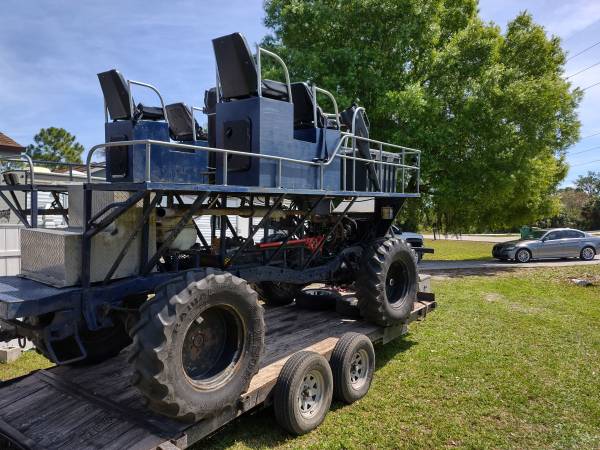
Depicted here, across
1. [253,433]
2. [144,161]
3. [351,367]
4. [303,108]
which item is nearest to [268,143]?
[303,108]

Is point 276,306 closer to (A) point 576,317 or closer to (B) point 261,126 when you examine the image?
(B) point 261,126

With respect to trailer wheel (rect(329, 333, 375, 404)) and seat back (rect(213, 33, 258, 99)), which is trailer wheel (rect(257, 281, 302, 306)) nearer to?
trailer wheel (rect(329, 333, 375, 404))

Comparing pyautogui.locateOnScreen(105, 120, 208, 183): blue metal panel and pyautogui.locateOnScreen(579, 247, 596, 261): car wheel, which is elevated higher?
pyautogui.locateOnScreen(105, 120, 208, 183): blue metal panel

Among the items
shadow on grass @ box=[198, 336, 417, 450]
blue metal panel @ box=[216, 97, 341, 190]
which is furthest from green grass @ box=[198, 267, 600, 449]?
blue metal panel @ box=[216, 97, 341, 190]

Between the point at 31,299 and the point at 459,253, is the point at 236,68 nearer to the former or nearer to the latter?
the point at 31,299

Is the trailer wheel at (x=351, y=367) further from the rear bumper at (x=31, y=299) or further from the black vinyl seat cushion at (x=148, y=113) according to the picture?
the black vinyl seat cushion at (x=148, y=113)

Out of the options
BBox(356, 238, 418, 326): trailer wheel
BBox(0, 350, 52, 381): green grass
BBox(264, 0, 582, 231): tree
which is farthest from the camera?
BBox(264, 0, 582, 231): tree

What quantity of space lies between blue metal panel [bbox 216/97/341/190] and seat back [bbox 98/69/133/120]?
1.74 meters

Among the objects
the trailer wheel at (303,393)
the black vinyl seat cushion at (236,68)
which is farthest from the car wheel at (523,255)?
the black vinyl seat cushion at (236,68)

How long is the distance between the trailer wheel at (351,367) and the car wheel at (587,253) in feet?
59.0

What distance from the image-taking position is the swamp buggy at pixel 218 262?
3.76 m

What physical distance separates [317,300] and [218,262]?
97.3 inches

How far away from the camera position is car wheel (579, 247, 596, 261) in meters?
19.8

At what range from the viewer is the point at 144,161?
20.1 feet
